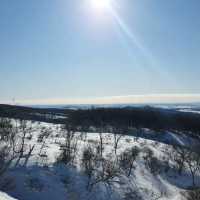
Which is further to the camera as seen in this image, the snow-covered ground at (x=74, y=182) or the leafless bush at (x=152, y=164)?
the leafless bush at (x=152, y=164)

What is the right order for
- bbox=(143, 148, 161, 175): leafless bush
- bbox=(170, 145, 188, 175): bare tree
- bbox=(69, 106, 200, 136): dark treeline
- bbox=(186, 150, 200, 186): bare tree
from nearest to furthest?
bbox=(143, 148, 161, 175): leafless bush < bbox=(186, 150, 200, 186): bare tree < bbox=(170, 145, 188, 175): bare tree < bbox=(69, 106, 200, 136): dark treeline

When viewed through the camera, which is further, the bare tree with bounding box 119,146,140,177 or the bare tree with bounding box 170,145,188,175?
the bare tree with bounding box 170,145,188,175

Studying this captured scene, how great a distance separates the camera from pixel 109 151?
35062 millimetres

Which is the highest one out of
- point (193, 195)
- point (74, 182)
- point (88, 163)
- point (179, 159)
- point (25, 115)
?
point (25, 115)

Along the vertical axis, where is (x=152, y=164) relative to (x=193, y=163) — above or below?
above

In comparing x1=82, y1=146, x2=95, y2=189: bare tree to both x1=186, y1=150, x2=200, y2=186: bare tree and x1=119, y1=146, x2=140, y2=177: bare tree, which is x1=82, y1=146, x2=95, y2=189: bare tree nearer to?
x1=119, y1=146, x2=140, y2=177: bare tree

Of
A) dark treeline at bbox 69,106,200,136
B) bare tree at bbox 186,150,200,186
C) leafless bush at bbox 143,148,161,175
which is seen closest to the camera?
leafless bush at bbox 143,148,161,175

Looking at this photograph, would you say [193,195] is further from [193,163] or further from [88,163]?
[193,163]

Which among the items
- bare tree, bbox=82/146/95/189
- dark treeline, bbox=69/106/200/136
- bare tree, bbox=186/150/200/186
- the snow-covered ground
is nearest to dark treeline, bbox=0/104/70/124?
dark treeline, bbox=69/106/200/136

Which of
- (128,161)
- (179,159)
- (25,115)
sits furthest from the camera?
(25,115)

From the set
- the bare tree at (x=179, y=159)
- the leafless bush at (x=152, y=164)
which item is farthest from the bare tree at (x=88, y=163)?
the bare tree at (x=179, y=159)

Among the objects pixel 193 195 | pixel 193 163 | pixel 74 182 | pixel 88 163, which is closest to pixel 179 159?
pixel 193 163

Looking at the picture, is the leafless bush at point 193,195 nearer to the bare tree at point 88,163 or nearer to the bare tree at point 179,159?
the bare tree at point 179,159

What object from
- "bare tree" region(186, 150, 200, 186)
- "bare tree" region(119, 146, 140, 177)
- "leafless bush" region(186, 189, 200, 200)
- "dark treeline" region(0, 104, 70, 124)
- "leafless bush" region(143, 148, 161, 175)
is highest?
"dark treeline" region(0, 104, 70, 124)
